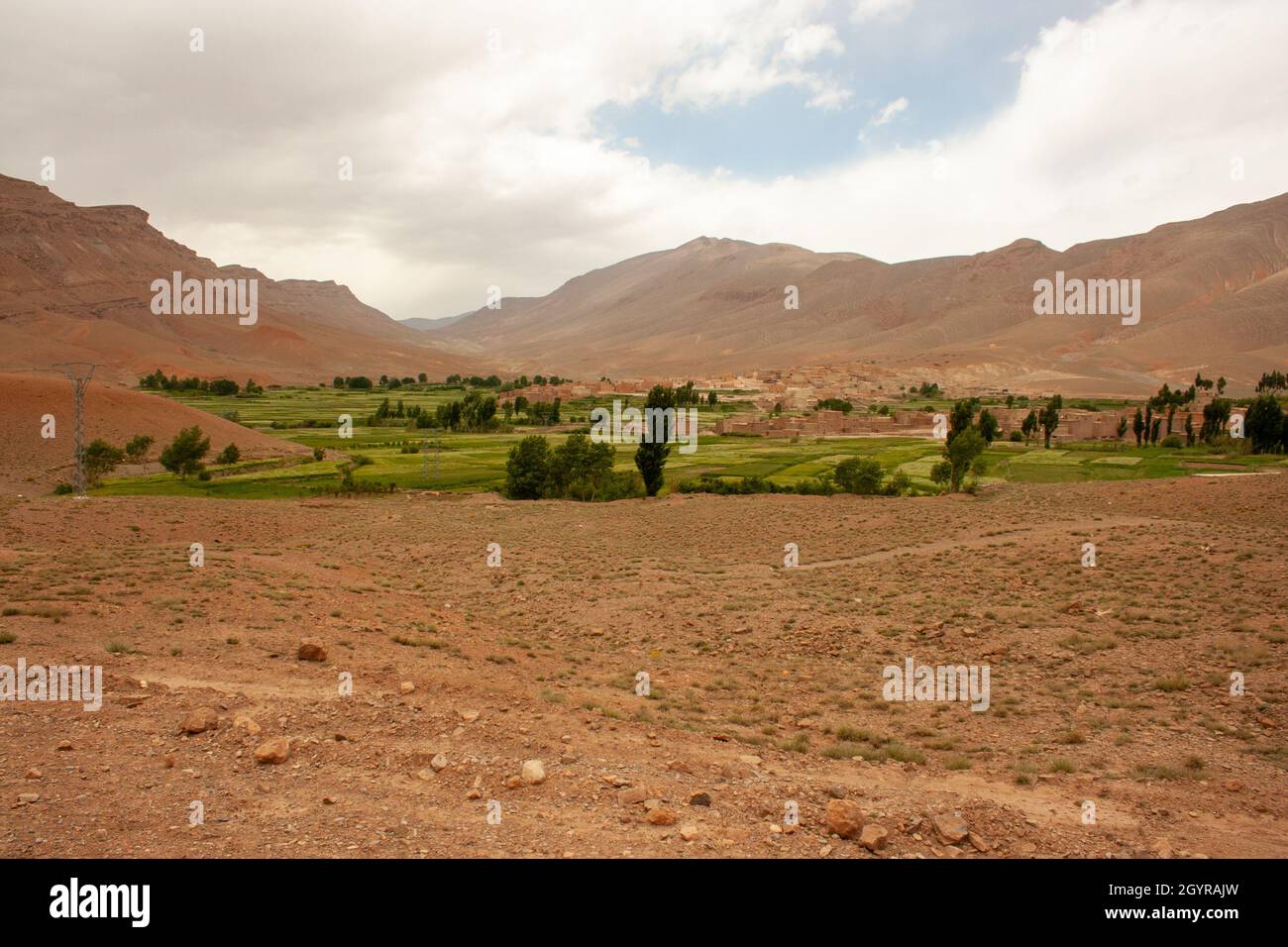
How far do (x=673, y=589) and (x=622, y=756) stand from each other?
43.1ft

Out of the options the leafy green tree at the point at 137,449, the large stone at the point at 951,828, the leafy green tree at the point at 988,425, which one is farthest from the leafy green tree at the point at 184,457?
the leafy green tree at the point at 988,425

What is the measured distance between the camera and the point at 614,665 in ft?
50.9

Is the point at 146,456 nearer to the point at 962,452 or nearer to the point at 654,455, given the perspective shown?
the point at 654,455

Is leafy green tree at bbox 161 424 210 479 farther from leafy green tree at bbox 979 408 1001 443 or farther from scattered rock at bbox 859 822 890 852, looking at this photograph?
leafy green tree at bbox 979 408 1001 443

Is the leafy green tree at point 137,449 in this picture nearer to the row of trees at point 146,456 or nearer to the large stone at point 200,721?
the row of trees at point 146,456

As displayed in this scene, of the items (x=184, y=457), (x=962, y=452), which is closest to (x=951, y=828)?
(x=962, y=452)

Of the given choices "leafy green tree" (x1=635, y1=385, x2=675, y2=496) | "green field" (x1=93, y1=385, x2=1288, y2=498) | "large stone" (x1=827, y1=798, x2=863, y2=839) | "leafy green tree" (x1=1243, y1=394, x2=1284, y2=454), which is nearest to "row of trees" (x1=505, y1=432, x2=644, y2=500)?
"leafy green tree" (x1=635, y1=385, x2=675, y2=496)

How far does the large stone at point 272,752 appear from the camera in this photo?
8.28 metres

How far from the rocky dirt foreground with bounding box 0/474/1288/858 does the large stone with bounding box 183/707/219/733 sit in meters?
0.03

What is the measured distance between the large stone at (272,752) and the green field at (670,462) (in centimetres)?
4624

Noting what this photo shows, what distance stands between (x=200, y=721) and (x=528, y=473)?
4288 cm

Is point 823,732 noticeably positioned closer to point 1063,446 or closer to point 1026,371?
point 1063,446
